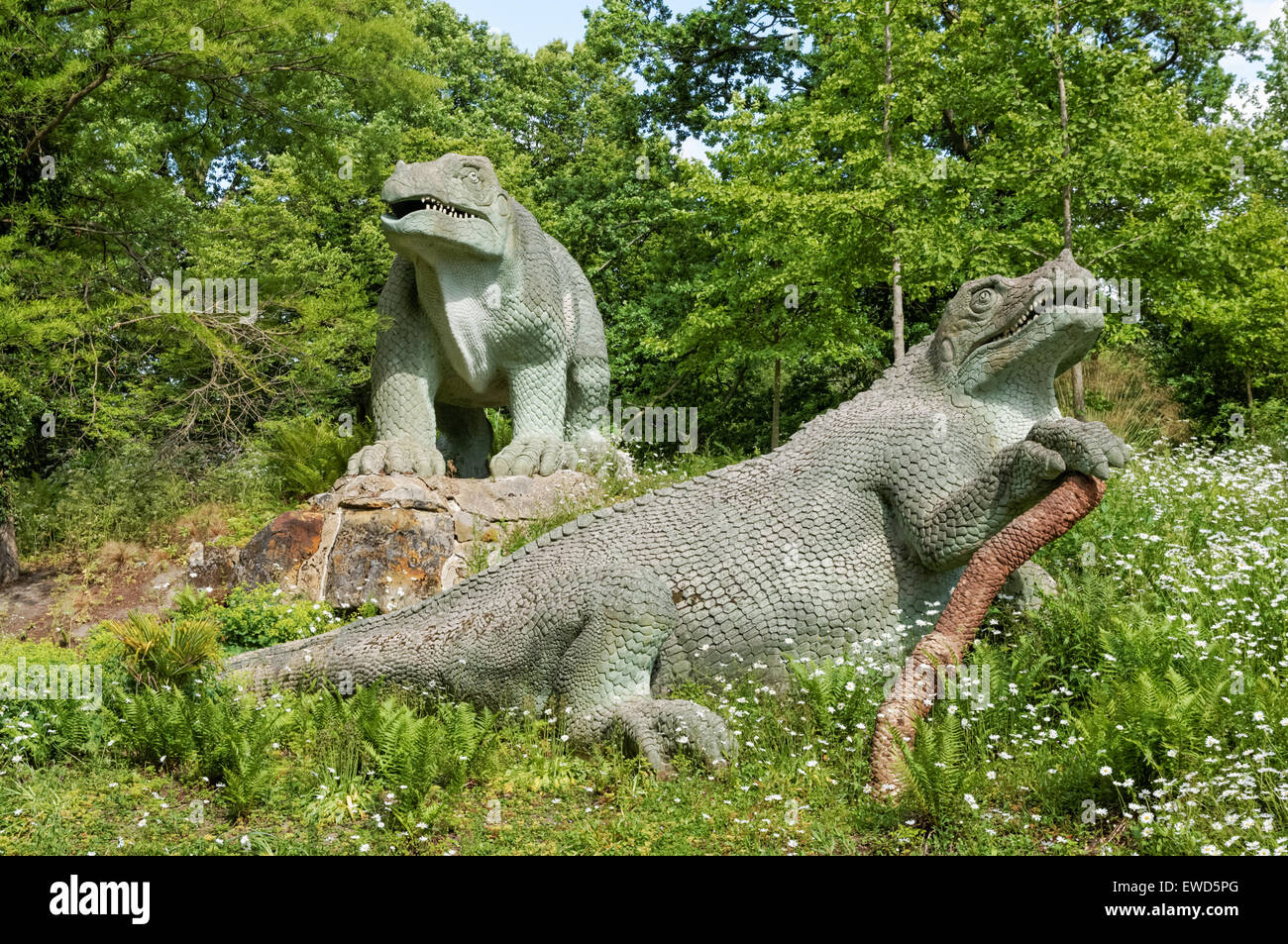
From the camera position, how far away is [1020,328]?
20.2 ft

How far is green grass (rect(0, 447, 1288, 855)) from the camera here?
15.1 feet

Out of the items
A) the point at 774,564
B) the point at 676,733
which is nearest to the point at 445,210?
the point at 774,564

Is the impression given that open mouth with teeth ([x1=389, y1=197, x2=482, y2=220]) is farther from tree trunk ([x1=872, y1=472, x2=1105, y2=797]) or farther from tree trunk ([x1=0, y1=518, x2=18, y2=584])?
tree trunk ([x1=872, y1=472, x2=1105, y2=797])

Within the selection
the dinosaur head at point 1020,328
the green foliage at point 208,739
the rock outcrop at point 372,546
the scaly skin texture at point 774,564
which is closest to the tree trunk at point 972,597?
the scaly skin texture at point 774,564

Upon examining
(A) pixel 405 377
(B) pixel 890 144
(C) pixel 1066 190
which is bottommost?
(A) pixel 405 377

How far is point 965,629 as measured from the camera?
219 inches

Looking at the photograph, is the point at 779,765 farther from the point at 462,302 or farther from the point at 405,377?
the point at 405,377

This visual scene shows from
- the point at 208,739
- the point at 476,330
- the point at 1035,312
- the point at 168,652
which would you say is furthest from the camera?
the point at 476,330

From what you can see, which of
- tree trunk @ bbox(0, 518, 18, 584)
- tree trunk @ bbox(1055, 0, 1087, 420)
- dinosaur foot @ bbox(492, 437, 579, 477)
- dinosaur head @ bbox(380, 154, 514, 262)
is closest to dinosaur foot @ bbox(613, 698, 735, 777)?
dinosaur foot @ bbox(492, 437, 579, 477)

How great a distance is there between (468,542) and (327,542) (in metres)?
1.09

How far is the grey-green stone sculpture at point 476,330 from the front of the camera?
874 cm

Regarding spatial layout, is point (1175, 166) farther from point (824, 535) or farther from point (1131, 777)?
point (1131, 777)

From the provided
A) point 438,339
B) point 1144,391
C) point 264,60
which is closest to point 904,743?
point 438,339

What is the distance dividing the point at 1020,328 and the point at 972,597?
5.37 ft
